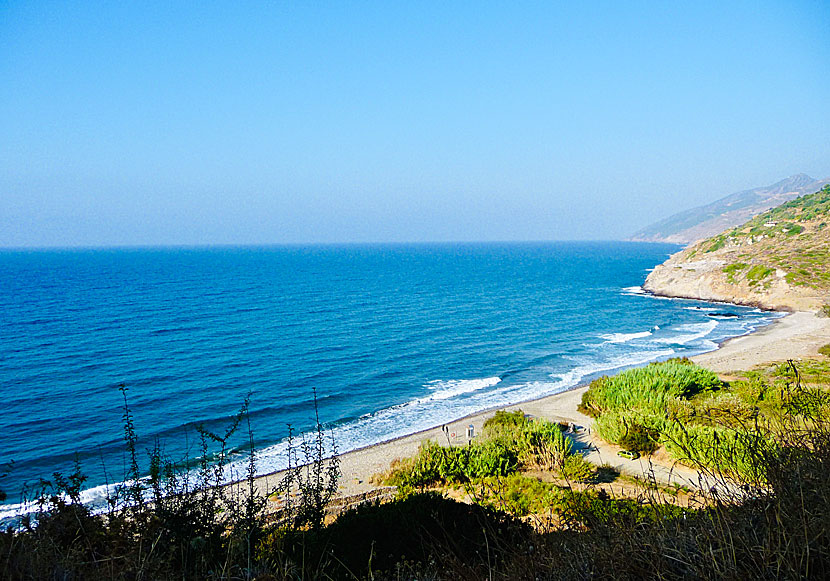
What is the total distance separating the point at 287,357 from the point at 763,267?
5628 centimetres

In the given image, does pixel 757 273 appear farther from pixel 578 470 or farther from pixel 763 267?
pixel 578 470

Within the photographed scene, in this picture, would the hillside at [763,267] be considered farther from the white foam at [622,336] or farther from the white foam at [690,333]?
the white foam at [622,336]

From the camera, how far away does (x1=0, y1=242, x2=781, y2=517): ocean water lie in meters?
22.9

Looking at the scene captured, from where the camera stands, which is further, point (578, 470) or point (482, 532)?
point (578, 470)

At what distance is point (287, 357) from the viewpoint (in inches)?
1421

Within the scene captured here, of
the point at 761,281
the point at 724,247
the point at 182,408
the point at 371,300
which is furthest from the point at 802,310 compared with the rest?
the point at 182,408

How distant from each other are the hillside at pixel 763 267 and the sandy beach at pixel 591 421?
1121 centimetres

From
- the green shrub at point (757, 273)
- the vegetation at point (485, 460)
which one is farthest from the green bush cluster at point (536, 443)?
the green shrub at point (757, 273)

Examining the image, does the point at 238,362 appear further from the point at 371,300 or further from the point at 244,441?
the point at 371,300

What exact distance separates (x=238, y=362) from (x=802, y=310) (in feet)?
177

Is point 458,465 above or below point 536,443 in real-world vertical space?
above

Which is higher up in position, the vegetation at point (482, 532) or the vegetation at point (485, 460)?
the vegetation at point (482, 532)

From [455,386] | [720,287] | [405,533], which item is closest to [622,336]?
[455,386]

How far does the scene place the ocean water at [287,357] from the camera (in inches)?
902
